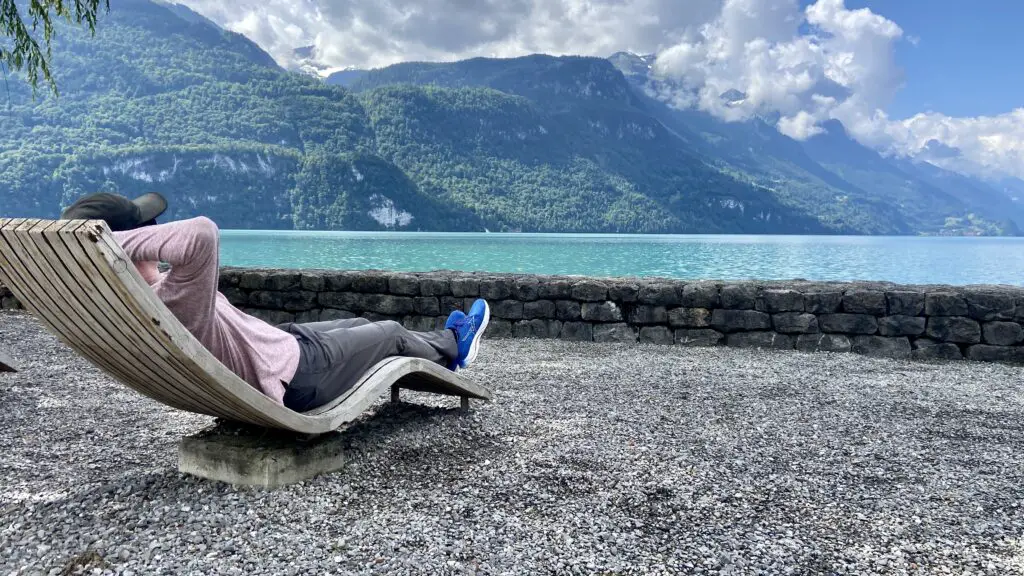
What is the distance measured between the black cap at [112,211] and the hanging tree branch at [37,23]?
6.62 metres

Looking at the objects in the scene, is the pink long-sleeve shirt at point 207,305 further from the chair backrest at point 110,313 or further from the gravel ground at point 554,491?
the gravel ground at point 554,491

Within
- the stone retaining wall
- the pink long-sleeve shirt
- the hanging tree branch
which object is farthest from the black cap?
the hanging tree branch

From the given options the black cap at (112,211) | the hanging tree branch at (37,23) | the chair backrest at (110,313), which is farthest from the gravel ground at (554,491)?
the hanging tree branch at (37,23)

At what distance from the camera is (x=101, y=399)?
443 centimetres

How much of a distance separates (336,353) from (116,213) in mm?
→ 1055

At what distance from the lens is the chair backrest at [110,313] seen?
184cm

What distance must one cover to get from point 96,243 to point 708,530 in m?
2.17

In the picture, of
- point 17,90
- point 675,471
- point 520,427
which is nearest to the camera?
point 675,471

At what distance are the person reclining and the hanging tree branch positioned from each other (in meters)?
6.60

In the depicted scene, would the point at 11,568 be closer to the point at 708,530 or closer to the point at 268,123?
the point at 708,530

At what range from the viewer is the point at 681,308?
7.25 m

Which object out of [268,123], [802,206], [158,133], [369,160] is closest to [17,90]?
[158,133]

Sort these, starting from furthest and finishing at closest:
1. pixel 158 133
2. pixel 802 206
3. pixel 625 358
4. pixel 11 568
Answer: pixel 802 206, pixel 158 133, pixel 625 358, pixel 11 568

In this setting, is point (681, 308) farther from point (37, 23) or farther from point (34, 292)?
point (37, 23)
